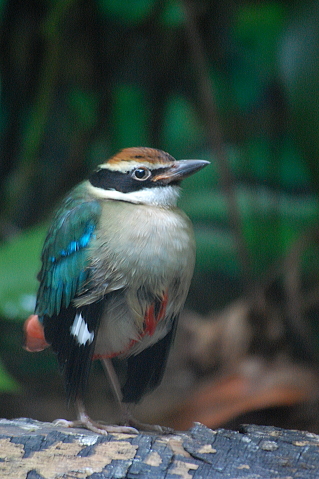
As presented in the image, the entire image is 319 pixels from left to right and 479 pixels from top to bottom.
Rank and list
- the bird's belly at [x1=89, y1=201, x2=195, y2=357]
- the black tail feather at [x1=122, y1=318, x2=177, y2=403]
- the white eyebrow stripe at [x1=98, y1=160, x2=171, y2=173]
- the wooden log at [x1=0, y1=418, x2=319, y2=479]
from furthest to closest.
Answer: the black tail feather at [x1=122, y1=318, x2=177, y2=403], the white eyebrow stripe at [x1=98, y1=160, x2=171, y2=173], the bird's belly at [x1=89, y1=201, x2=195, y2=357], the wooden log at [x1=0, y1=418, x2=319, y2=479]

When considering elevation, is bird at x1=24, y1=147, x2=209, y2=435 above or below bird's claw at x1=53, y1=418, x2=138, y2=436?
above

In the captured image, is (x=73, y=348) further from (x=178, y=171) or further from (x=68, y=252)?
(x=178, y=171)

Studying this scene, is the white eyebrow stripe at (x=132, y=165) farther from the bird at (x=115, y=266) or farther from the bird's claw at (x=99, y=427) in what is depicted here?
the bird's claw at (x=99, y=427)

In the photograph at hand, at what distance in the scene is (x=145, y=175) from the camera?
6.92 ft

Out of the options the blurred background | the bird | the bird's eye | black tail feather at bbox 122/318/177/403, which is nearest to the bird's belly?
the bird

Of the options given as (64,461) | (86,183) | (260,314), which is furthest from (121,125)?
(64,461)

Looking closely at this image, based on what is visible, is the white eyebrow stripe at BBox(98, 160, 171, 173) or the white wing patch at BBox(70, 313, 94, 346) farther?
the white eyebrow stripe at BBox(98, 160, 171, 173)

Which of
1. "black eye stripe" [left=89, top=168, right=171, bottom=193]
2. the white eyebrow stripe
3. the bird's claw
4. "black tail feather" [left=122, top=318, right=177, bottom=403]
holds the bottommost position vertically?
the bird's claw

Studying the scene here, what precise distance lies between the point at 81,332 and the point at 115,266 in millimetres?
263

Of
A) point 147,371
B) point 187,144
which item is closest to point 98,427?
point 147,371

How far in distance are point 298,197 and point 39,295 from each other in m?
2.38

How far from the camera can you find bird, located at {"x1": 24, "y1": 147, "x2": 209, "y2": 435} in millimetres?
1993

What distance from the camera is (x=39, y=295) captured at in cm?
224

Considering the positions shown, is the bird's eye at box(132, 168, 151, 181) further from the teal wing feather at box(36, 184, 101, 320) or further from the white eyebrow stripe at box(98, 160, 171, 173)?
the teal wing feather at box(36, 184, 101, 320)
